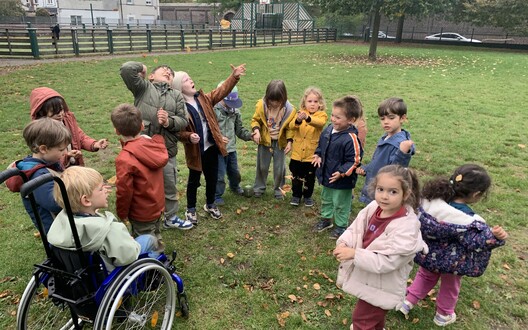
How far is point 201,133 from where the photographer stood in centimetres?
421

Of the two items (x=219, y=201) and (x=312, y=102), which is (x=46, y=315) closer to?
(x=219, y=201)

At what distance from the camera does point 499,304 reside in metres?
3.30

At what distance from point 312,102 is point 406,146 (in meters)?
1.29

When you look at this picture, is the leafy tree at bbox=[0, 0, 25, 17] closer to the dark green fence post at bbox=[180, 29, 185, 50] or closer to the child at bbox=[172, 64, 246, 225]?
the dark green fence post at bbox=[180, 29, 185, 50]

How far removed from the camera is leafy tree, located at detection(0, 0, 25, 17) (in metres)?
47.0

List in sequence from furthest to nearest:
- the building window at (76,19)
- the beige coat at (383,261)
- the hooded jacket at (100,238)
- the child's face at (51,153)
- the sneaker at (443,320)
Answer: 1. the building window at (76,19)
2. the sneaker at (443,320)
3. the child's face at (51,153)
4. the beige coat at (383,261)
5. the hooded jacket at (100,238)

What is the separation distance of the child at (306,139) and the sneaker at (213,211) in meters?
0.94

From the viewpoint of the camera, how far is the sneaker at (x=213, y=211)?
4.62 meters

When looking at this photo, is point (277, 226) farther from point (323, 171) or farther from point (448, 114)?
point (448, 114)

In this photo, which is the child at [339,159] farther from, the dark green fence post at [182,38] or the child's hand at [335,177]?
the dark green fence post at [182,38]

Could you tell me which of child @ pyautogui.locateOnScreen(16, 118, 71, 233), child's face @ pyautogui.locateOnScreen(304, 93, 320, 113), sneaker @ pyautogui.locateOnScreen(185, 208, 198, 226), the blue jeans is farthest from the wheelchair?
child's face @ pyautogui.locateOnScreen(304, 93, 320, 113)

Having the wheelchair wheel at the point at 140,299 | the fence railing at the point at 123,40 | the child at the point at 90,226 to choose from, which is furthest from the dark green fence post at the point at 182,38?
the child at the point at 90,226

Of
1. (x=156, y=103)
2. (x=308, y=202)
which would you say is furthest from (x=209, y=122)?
(x=308, y=202)

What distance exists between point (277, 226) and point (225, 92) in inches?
63.3
